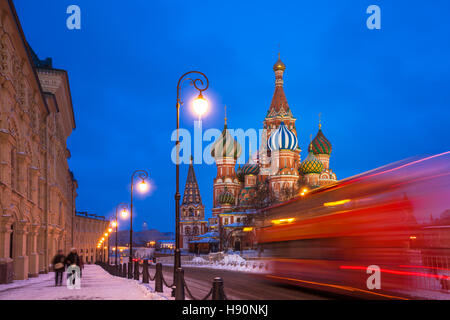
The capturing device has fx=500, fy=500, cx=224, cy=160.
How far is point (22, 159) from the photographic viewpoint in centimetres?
2564

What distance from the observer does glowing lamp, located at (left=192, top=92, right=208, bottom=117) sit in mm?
15711

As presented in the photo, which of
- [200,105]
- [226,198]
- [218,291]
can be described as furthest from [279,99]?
[218,291]

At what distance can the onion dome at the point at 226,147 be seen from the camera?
108m

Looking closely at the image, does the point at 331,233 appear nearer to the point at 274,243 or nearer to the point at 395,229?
the point at 395,229

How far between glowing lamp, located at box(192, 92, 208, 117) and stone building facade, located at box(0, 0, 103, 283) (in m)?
9.53

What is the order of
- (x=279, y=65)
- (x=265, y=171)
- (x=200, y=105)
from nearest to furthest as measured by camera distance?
1. (x=200, y=105)
2. (x=265, y=171)
3. (x=279, y=65)

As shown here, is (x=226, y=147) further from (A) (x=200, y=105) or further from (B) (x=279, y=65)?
(A) (x=200, y=105)

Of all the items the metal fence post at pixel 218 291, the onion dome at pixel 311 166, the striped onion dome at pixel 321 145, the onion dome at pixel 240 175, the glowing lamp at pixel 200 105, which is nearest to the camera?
the metal fence post at pixel 218 291

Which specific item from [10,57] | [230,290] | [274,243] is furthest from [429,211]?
[10,57]

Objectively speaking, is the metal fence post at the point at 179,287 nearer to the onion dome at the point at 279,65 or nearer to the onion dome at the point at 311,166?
the onion dome at the point at 311,166

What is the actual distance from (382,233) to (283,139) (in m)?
82.9

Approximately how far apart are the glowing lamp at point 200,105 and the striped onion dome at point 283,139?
7885cm

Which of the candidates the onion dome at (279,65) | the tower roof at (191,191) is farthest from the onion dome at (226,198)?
the tower roof at (191,191)
